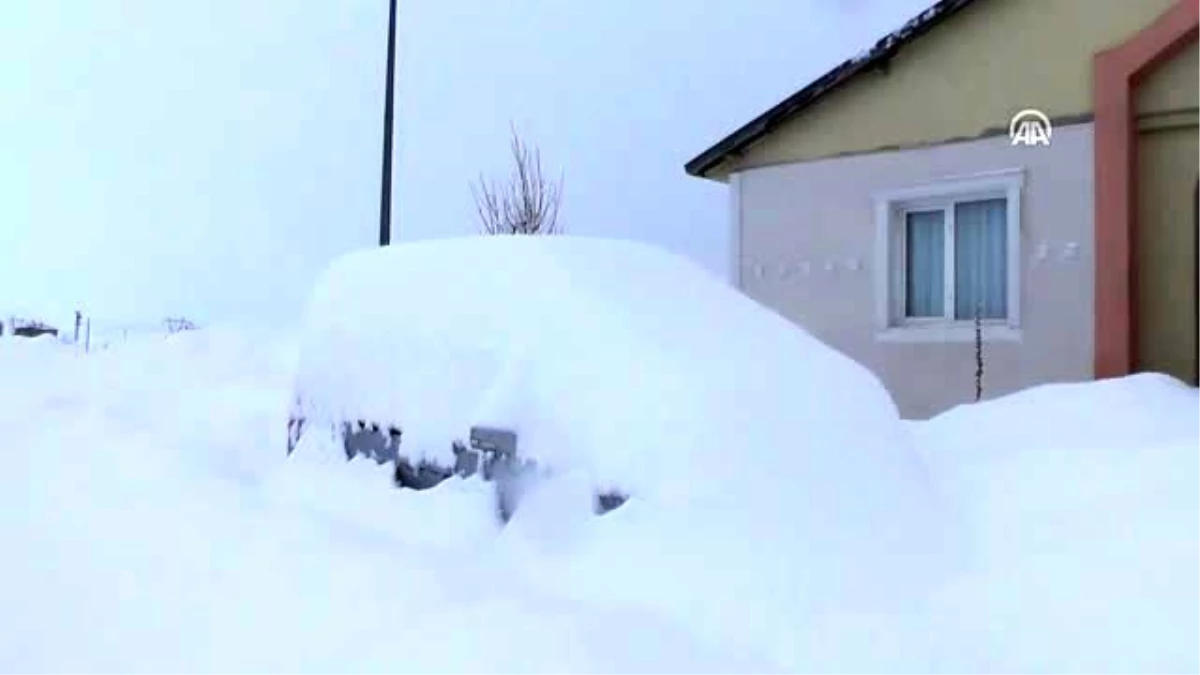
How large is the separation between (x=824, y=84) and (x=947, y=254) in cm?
177

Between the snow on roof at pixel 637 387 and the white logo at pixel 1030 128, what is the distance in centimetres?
441

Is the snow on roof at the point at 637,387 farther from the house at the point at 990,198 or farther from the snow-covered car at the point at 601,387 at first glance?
the house at the point at 990,198

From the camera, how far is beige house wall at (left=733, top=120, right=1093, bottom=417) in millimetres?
8469

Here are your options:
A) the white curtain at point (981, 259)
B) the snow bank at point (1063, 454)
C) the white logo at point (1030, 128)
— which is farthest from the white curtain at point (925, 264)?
the snow bank at point (1063, 454)

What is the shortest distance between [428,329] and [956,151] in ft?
18.5

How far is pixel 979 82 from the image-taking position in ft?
29.5

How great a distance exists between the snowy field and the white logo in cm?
329

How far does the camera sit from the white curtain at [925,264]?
941 cm

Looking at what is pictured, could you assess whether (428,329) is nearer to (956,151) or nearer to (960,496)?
(960,496)

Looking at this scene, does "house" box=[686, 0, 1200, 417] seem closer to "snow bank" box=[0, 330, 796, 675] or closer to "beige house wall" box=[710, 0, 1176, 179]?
"beige house wall" box=[710, 0, 1176, 179]

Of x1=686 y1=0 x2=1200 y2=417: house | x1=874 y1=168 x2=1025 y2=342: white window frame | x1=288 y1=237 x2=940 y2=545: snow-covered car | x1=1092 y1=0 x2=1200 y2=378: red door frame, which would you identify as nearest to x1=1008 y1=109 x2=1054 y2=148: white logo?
x1=686 y1=0 x2=1200 y2=417: house

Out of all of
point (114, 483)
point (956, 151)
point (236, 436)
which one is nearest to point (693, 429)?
point (114, 483)

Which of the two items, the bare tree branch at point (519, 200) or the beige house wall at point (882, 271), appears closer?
the beige house wall at point (882, 271)

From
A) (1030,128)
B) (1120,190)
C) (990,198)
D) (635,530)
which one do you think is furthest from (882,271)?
(635,530)
